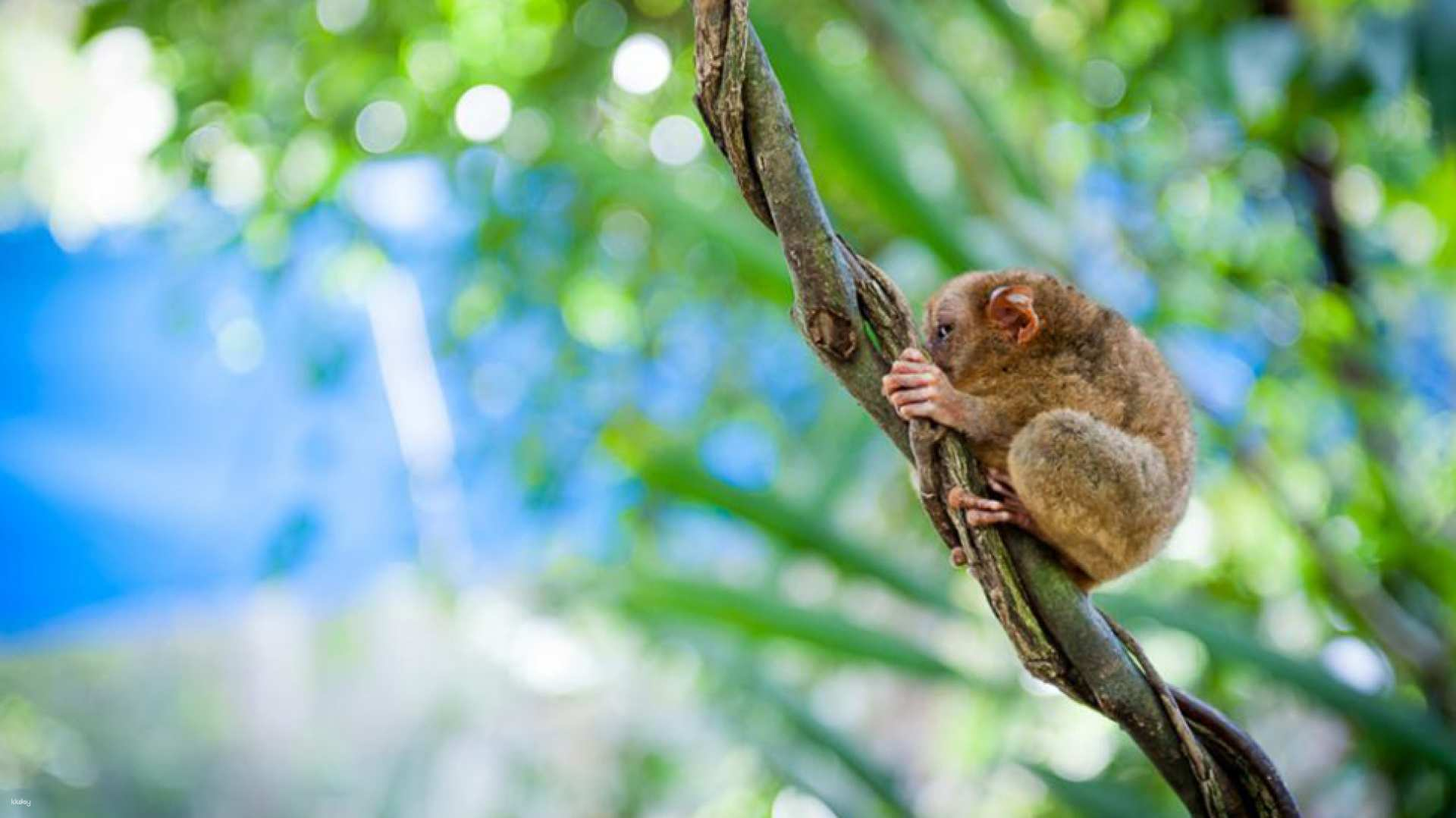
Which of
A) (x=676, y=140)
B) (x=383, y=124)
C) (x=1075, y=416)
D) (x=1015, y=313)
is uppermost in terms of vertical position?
(x=383, y=124)

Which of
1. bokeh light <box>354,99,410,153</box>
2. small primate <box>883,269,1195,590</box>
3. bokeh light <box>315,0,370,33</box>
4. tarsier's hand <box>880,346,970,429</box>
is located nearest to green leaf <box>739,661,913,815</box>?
small primate <box>883,269,1195,590</box>

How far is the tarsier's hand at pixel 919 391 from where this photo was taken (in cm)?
117

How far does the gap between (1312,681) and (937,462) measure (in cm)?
187

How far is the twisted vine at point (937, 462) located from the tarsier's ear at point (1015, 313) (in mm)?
655

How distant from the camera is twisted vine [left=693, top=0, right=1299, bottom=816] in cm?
103

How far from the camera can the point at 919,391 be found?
123 cm

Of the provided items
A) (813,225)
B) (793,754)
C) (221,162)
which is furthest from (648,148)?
(813,225)

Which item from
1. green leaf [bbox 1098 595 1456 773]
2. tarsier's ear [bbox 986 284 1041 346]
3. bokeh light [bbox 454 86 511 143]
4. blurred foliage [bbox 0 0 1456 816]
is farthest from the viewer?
bokeh light [bbox 454 86 511 143]

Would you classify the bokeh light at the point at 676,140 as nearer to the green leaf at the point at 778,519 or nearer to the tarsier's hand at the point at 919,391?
the green leaf at the point at 778,519

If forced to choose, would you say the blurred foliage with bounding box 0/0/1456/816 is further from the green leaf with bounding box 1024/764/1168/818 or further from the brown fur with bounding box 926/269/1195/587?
the brown fur with bounding box 926/269/1195/587

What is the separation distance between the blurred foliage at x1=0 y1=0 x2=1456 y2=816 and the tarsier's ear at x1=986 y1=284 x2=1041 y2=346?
713mm

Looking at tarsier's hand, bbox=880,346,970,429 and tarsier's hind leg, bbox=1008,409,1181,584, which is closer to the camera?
tarsier's hand, bbox=880,346,970,429

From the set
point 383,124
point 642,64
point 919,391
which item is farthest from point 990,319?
point 383,124

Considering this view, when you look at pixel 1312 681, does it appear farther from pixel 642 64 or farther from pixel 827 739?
pixel 642 64
